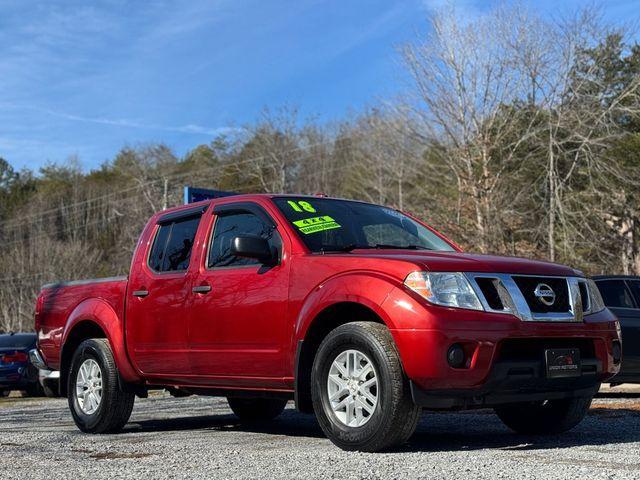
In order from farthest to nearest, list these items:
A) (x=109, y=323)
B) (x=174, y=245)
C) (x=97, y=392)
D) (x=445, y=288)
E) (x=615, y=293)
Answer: (x=615, y=293)
(x=97, y=392)
(x=109, y=323)
(x=174, y=245)
(x=445, y=288)

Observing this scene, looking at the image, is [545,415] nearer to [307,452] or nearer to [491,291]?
[491,291]

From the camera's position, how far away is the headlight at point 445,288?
16.9 feet

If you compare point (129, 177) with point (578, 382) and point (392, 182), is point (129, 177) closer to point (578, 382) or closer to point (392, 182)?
point (392, 182)

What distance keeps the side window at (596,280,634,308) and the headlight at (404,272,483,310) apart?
18.6ft

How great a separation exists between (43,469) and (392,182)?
2943 cm

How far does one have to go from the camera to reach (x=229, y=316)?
6277mm

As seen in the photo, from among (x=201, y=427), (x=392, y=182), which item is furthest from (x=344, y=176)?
(x=201, y=427)

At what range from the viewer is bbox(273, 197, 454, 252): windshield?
20.4 ft

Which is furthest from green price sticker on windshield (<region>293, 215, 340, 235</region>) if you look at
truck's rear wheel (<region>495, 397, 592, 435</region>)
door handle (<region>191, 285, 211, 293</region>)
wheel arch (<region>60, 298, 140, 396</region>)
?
wheel arch (<region>60, 298, 140, 396</region>)

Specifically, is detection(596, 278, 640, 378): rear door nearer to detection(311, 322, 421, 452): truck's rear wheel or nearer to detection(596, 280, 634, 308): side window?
detection(596, 280, 634, 308): side window

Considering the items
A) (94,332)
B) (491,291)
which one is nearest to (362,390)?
(491,291)

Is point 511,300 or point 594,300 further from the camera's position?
point 594,300

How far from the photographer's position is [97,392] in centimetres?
758

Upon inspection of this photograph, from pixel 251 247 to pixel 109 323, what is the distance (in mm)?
2188
